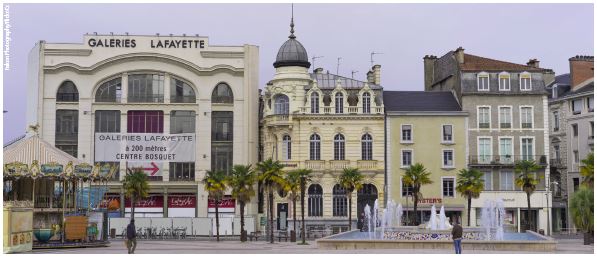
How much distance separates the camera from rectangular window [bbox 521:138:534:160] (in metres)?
73.5

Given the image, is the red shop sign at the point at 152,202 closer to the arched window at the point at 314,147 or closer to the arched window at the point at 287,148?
the arched window at the point at 287,148

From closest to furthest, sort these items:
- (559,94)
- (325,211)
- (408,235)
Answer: (408,235) < (325,211) < (559,94)

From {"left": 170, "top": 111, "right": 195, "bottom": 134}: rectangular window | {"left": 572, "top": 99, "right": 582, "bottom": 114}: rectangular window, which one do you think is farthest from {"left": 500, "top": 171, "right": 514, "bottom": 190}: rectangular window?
{"left": 170, "top": 111, "right": 195, "bottom": 134}: rectangular window

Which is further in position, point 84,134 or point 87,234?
point 84,134

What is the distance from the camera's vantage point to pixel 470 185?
221 ft

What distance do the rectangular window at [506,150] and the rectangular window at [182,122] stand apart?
2538 cm

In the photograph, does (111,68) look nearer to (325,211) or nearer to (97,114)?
(97,114)

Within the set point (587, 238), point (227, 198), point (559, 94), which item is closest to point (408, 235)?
point (587, 238)

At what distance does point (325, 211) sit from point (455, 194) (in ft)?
34.4

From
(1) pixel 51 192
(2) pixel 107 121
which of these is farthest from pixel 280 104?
(1) pixel 51 192

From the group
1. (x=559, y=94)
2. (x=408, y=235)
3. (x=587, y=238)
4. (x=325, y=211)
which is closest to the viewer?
(x=408, y=235)

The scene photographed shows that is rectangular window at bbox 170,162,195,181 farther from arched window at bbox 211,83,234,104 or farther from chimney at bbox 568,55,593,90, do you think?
chimney at bbox 568,55,593,90

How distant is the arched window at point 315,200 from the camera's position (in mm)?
72812

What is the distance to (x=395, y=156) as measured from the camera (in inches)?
2899
